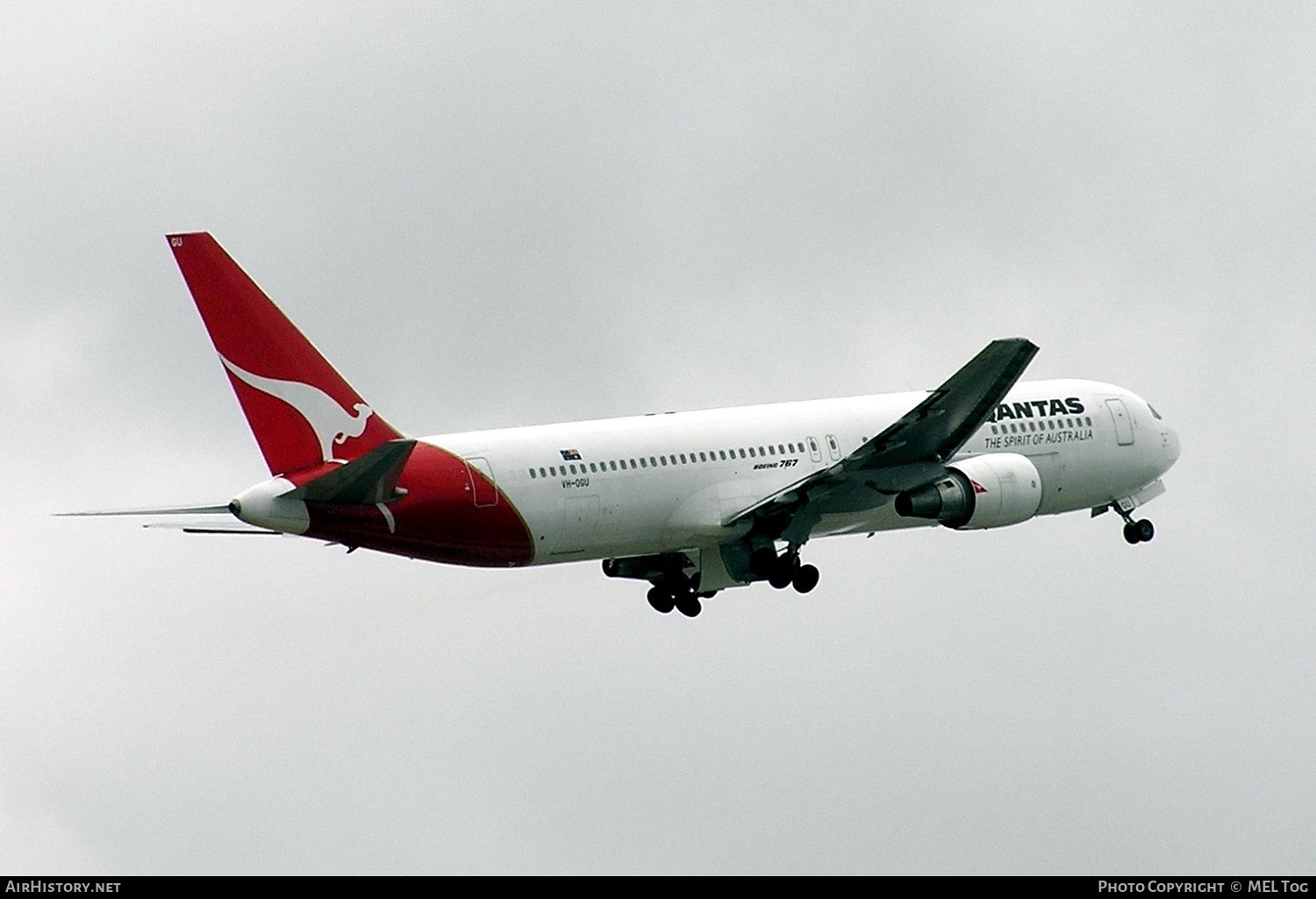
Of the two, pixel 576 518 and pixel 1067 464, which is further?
pixel 1067 464

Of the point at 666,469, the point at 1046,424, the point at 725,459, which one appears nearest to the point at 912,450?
the point at 725,459

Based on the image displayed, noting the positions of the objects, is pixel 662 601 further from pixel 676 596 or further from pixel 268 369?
pixel 268 369

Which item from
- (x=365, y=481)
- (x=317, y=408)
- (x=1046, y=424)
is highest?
(x=1046, y=424)

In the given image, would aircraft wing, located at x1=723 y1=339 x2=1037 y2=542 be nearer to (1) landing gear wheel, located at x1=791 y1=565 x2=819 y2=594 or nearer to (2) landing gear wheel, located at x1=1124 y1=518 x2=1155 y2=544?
(1) landing gear wheel, located at x1=791 y1=565 x2=819 y2=594

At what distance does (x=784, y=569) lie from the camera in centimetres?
6175

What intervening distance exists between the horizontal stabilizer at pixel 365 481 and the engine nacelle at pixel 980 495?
12.9 m

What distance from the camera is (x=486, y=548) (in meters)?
56.8

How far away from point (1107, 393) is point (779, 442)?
11.1 metres

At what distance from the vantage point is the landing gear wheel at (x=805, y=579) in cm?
6197

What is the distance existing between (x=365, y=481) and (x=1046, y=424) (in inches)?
793
